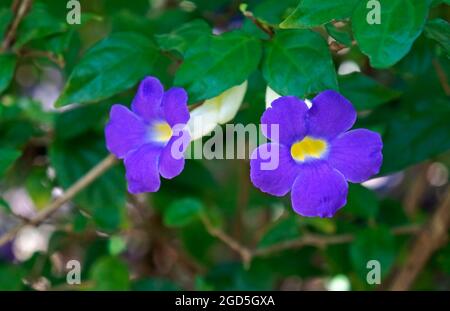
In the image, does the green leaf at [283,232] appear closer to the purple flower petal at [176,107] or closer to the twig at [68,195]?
the twig at [68,195]

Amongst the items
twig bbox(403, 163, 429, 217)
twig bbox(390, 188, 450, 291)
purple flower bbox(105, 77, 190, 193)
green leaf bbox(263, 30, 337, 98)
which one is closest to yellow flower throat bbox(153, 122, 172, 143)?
purple flower bbox(105, 77, 190, 193)

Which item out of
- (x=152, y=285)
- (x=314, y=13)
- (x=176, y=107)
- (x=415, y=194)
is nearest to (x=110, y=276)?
(x=152, y=285)

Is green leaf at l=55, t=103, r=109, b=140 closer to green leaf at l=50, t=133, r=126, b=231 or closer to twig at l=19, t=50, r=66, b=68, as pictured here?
green leaf at l=50, t=133, r=126, b=231

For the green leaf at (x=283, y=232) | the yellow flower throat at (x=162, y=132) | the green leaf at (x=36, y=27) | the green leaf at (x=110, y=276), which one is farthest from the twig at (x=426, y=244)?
the green leaf at (x=36, y=27)

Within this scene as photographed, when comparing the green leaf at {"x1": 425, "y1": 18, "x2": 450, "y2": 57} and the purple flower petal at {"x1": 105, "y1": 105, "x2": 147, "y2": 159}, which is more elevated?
the green leaf at {"x1": 425, "y1": 18, "x2": 450, "y2": 57}

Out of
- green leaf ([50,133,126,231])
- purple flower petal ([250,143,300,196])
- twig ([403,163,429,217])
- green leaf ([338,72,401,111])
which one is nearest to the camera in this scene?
purple flower petal ([250,143,300,196])
